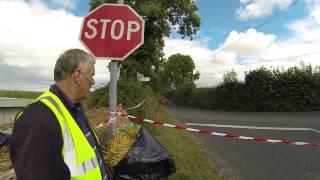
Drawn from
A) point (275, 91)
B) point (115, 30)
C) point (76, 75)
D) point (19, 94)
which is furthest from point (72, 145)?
point (275, 91)

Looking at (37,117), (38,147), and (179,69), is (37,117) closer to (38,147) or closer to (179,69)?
(38,147)

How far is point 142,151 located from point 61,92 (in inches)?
101

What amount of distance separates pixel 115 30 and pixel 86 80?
3071 mm

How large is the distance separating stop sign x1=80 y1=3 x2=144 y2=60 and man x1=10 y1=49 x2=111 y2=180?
116 inches

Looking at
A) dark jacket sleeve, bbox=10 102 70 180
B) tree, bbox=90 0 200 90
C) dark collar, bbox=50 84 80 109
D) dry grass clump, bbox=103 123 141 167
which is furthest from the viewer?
tree, bbox=90 0 200 90

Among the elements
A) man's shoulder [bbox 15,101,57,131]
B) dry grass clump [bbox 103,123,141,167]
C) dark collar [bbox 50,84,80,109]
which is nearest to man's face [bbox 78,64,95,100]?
dark collar [bbox 50,84,80,109]

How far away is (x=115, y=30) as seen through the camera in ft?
19.8

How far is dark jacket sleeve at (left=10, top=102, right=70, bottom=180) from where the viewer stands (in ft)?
8.40

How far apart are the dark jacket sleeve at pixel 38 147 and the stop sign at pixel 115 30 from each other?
3431mm

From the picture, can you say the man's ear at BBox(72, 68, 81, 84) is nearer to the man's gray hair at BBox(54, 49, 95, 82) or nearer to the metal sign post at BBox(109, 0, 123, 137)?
the man's gray hair at BBox(54, 49, 95, 82)

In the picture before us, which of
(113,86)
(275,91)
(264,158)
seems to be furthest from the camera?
(275,91)

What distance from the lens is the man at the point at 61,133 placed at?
2.57 meters

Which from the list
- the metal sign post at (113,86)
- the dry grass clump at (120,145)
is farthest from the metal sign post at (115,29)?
the dry grass clump at (120,145)

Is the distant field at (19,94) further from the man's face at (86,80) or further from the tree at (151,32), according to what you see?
the man's face at (86,80)
